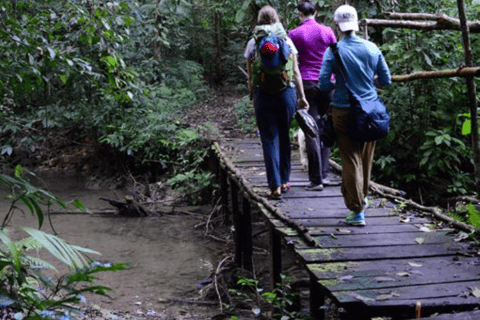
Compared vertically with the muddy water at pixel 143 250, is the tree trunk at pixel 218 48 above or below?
above

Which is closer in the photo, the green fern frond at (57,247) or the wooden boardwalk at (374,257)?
the green fern frond at (57,247)

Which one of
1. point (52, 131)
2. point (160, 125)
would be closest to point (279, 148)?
point (160, 125)

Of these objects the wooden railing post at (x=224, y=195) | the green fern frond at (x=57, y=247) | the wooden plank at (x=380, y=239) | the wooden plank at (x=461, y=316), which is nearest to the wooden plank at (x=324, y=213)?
the wooden plank at (x=380, y=239)

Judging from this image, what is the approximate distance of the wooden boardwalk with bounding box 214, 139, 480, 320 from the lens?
389 cm

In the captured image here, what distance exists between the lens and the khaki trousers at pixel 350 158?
5574 mm

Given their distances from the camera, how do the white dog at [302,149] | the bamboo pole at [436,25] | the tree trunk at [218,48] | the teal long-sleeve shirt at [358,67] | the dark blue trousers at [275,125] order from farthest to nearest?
the tree trunk at [218,48] → the white dog at [302,149] → the dark blue trousers at [275,125] → the teal long-sleeve shirt at [358,67] → the bamboo pole at [436,25]

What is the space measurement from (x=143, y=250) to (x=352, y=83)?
6.08m

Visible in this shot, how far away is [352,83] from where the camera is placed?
5.43 m

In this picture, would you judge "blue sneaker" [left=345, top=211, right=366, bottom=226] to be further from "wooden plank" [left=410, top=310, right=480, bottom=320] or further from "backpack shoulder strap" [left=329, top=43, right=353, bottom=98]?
"wooden plank" [left=410, top=310, right=480, bottom=320]

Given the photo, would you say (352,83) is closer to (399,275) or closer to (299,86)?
(299,86)

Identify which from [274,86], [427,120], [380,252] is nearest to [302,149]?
[274,86]

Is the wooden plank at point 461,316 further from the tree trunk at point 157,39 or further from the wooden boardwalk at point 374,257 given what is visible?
the tree trunk at point 157,39

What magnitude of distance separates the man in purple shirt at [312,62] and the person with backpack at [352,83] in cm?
153

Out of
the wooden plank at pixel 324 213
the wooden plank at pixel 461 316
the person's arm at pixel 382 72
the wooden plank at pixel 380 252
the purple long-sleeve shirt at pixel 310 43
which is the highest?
the purple long-sleeve shirt at pixel 310 43
